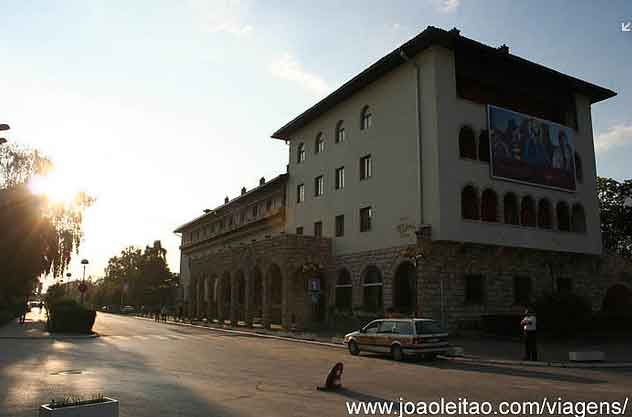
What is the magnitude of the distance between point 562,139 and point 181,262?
184ft

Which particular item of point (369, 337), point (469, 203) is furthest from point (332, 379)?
point (469, 203)

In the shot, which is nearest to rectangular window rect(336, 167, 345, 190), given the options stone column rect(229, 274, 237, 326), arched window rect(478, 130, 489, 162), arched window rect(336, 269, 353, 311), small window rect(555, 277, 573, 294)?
arched window rect(336, 269, 353, 311)

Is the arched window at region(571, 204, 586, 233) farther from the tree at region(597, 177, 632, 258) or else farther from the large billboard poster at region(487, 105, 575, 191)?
the tree at region(597, 177, 632, 258)

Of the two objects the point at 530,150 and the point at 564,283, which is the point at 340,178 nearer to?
the point at 530,150

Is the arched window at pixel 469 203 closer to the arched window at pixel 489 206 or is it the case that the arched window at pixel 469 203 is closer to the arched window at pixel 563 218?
the arched window at pixel 489 206

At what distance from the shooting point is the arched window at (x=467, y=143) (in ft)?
93.4

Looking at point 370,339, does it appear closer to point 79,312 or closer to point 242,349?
point 242,349

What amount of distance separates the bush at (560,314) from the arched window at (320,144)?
19283mm

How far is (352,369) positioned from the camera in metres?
14.9

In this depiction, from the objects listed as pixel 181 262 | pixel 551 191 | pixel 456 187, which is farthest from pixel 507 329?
pixel 181 262

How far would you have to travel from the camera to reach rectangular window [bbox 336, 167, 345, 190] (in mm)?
35094

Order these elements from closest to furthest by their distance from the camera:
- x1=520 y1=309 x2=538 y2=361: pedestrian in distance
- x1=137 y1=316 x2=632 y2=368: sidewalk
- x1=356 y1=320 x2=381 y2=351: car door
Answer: x1=137 y1=316 x2=632 y2=368: sidewalk < x1=520 y1=309 x2=538 y2=361: pedestrian in distance < x1=356 y1=320 x2=381 y2=351: car door

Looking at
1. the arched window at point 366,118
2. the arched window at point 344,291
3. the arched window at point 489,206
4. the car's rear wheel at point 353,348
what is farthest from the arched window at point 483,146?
the car's rear wheel at point 353,348

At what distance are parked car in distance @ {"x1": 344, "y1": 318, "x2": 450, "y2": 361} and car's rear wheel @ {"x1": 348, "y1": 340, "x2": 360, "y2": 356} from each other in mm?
736
